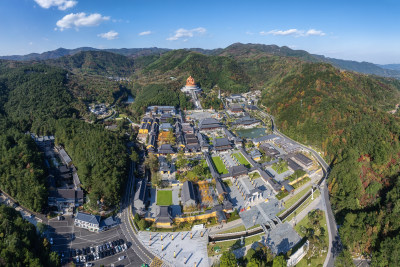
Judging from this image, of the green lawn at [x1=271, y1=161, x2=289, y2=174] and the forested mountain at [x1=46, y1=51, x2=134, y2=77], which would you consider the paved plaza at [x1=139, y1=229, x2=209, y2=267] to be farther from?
the forested mountain at [x1=46, y1=51, x2=134, y2=77]

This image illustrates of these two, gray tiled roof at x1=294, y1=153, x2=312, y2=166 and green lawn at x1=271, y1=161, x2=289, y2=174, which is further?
gray tiled roof at x1=294, y1=153, x2=312, y2=166

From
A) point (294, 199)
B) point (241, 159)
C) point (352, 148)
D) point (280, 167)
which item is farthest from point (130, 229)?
point (352, 148)

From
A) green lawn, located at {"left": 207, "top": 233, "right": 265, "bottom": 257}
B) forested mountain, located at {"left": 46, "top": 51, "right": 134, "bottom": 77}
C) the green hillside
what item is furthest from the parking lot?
forested mountain, located at {"left": 46, "top": 51, "right": 134, "bottom": 77}

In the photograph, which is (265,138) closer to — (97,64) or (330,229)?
(330,229)

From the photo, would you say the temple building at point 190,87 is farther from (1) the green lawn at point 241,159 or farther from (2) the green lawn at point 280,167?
(2) the green lawn at point 280,167

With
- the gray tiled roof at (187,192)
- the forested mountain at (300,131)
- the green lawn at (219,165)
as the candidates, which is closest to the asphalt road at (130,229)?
the forested mountain at (300,131)
